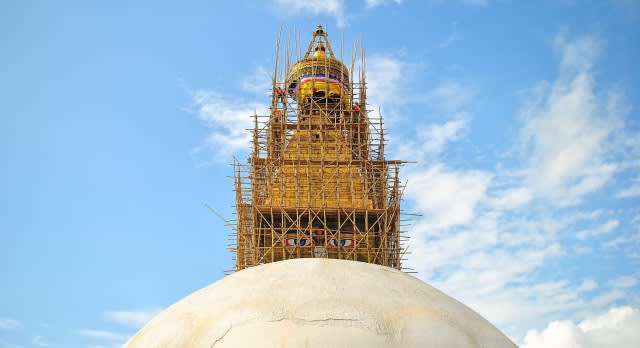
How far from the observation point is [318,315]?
3.78 meters

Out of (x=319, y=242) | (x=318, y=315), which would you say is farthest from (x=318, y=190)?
(x=318, y=315)

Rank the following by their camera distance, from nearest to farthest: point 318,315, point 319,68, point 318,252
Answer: point 318,315 → point 318,252 → point 319,68

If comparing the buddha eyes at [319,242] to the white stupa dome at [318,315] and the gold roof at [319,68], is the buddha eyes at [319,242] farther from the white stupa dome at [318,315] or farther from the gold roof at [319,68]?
the white stupa dome at [318,315]

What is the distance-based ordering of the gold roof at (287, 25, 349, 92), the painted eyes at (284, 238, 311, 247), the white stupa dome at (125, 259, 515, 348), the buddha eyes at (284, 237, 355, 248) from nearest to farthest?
the white stupa dome at (125, 259, 515, 348) → the buddha eyes at (284, 237, 355, 248) → the painted eyes at (284, 238, 311, 247) → the gold roof at (287, 25, 349, 92)

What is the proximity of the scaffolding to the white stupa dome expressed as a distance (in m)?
16.3

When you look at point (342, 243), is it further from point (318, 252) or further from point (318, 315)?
point (318, 315)

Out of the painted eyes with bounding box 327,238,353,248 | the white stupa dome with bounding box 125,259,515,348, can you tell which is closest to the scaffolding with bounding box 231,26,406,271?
the painted eyes with bounding box 327,238,353,248

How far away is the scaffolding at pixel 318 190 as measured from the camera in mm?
21297

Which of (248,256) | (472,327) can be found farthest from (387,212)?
(472,327)

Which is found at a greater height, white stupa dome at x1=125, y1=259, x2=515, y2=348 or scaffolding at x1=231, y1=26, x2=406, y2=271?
scaffolding at x1=231, y1=26, x2=406, y2=271

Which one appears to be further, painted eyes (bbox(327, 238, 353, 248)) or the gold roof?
the gold roof

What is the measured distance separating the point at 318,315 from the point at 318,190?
1880 centimetres

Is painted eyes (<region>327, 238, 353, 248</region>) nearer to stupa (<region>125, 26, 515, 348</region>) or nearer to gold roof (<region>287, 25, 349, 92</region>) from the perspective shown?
stupa (<region>125, 26, 515, 348</region>)

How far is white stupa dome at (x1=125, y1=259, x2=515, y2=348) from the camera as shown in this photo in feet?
12.1
